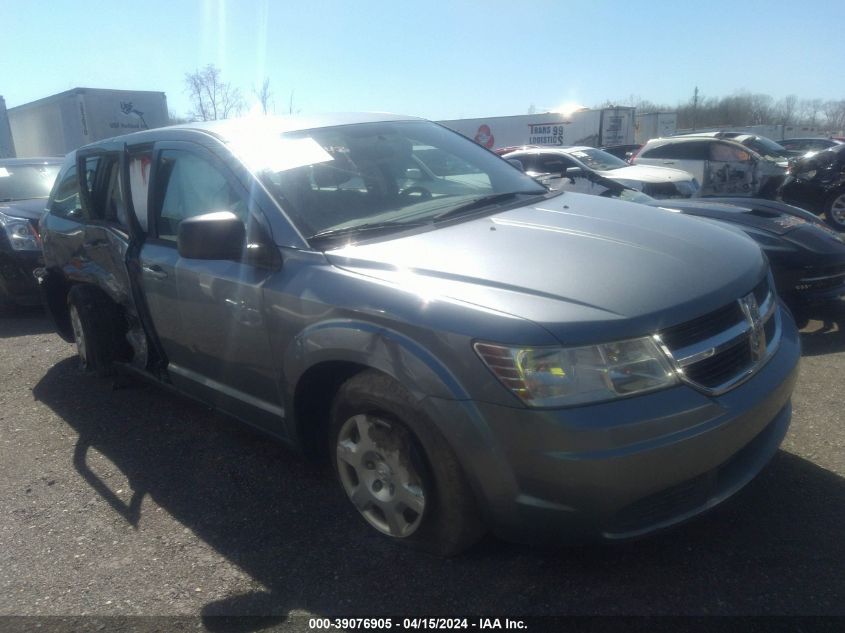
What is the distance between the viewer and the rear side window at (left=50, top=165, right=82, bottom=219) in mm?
4695

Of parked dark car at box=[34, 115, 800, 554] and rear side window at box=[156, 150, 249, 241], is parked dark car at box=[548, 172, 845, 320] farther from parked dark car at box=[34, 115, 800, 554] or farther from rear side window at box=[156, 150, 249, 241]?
rear side window at box=[156, 150, 249, 241]

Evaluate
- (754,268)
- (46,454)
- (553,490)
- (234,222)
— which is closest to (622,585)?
(553,490)

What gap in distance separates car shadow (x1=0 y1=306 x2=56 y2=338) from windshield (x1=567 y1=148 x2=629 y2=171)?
937 cm

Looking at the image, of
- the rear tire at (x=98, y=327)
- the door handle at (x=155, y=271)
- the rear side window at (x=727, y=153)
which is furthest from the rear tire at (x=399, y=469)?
the rear side window at (x=727, y=153)

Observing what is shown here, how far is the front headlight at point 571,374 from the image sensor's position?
216 centimetres

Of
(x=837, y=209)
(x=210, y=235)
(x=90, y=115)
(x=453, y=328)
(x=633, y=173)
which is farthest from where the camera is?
(x=90, y=115)

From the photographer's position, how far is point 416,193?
345 cm

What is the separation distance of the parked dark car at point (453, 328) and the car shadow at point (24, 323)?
3.58 meters

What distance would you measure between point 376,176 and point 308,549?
1750 millimetres

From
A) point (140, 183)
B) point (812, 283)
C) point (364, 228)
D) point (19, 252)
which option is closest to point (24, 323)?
point (19, 252)

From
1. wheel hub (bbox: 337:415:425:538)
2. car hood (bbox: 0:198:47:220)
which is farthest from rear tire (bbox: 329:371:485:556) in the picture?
car hood (bbox: 0:198:47:220)

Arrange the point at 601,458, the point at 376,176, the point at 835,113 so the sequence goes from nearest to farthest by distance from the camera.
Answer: the point at 601,458 → the point at 376,176 → the point at 835,113

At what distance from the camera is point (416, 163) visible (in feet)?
12.1

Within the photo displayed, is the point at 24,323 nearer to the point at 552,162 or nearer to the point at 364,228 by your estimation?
→ the point at 364,228
